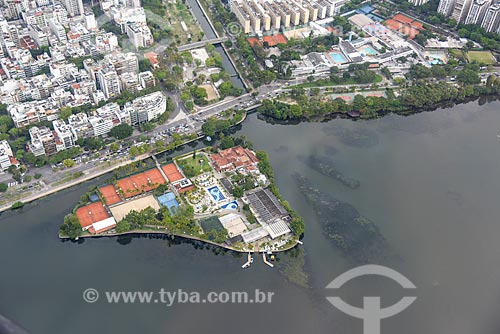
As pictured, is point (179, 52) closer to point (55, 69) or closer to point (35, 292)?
point (55, 69)

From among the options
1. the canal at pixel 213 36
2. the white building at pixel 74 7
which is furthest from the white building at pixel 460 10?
the white building at pixel 74 7

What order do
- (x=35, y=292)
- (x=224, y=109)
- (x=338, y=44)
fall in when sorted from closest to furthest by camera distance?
(x=35, y=292) → (x=224, y=109) → (x=338, y=44)

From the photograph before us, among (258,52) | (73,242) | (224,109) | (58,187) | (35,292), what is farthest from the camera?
(258,52)

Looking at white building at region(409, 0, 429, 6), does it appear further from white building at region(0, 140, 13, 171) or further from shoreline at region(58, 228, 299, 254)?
white building at region(0, 140, 13, 171)

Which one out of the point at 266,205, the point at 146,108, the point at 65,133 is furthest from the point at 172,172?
the point at 65,133

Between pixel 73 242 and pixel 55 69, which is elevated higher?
pixel 55 69

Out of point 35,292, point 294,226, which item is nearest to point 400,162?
point 294,226

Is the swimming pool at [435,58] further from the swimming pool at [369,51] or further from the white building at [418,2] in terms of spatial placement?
the white building at [418,2]

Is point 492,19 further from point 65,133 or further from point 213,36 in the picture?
point 65,133
